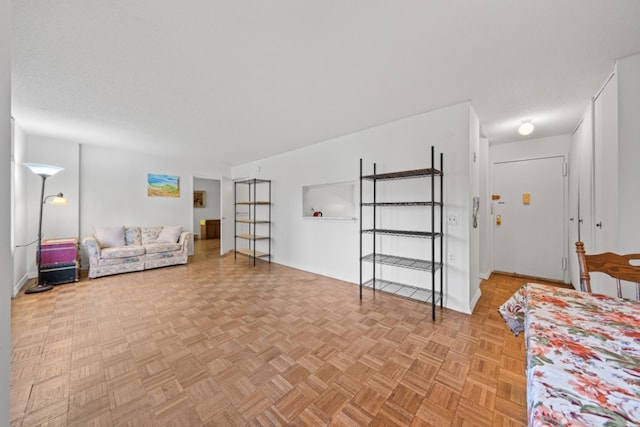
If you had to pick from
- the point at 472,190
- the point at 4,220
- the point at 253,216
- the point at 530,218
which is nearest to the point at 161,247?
the point at 253,216

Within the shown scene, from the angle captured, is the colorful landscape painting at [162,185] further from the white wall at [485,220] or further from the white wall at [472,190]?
the white wall at [485,220]

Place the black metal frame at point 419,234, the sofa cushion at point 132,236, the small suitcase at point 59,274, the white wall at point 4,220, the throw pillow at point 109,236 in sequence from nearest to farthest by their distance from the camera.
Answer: the white wall at point 4,220
the black metal frame at point 419,234
the small suitcase at point 59,274
the throw pillow at point 109,236
the sofa cushion at point 132,236

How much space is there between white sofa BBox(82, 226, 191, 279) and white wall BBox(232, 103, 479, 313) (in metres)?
2.08

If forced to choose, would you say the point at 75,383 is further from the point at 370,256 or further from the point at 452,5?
the point at 452,5

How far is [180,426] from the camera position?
1326 mm

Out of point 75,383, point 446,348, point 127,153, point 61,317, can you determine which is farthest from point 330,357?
point 127,153

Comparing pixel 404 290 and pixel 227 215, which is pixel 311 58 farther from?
pixel 227 215

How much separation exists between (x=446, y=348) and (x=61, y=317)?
4014mm

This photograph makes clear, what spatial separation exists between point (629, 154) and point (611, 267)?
1252 mm

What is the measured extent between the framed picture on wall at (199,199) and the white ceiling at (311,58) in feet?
18.6

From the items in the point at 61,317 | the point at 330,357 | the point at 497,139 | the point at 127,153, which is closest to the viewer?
the point at 330,357

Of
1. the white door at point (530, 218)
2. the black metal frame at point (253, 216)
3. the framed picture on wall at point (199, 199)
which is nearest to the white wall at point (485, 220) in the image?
the white door at point (530, 218)

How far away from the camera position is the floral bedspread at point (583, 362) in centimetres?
51

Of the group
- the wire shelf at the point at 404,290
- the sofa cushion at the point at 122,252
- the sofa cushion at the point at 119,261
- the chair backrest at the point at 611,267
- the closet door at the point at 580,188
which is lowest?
the wire shelf at the point at 404,290
